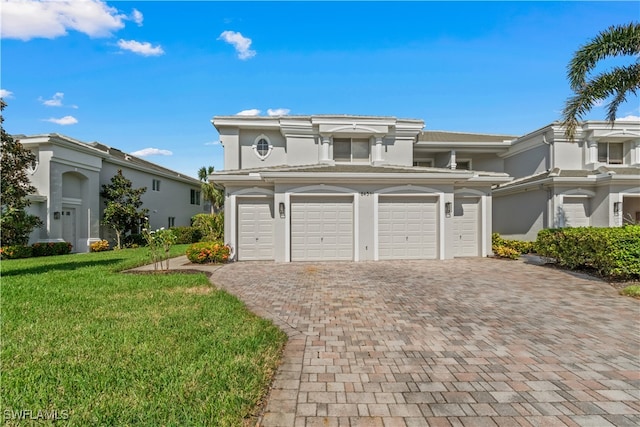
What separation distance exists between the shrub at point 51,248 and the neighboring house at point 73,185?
21.0 inches

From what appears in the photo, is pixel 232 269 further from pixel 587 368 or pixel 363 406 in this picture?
pixel 587 368

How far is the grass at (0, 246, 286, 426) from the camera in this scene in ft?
8.96

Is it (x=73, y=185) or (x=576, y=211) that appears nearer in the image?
(x=576, y=211)

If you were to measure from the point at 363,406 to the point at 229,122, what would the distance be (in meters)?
15.7

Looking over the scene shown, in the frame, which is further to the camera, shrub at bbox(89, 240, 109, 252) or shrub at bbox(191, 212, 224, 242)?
shrub at bbox(191, 212, 224, 242)

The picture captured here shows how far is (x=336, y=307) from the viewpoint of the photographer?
5.97 metres

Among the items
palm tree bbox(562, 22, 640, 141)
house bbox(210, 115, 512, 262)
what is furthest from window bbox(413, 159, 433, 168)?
palm tree bbox(562, 22, 640, 141)

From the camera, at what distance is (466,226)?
13461 mm

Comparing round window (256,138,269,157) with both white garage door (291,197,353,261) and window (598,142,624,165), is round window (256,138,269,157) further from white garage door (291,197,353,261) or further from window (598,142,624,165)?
window (598,142,624,165)

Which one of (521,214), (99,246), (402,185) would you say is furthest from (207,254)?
(521,214)

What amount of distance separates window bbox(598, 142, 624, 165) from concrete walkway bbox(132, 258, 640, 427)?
15867 mm

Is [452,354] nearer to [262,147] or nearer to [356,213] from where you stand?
[356,213]

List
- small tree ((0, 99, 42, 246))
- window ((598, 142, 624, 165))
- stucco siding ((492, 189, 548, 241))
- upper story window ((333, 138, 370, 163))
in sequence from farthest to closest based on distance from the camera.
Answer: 1. window ((598, 142, 624, 165))
2. stucco siding ((492, 189, 548, 241))
3. upper story window ((333, 138, 370, 163))
4. small tree ((0, 99, 42, 246))

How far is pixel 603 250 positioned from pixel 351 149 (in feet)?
36.8
